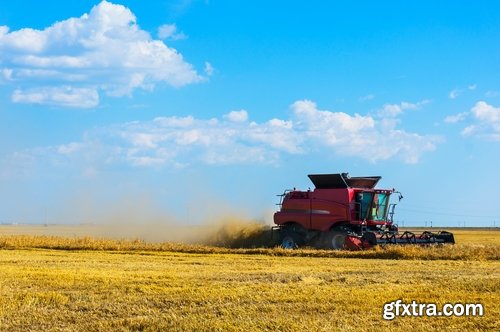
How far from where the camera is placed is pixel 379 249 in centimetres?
2909

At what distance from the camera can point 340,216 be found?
32.5 metres

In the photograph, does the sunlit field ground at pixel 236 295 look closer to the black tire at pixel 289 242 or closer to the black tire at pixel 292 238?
the black tire at pixel 289 242

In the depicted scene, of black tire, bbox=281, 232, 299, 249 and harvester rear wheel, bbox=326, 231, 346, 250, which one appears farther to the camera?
black tire, bbox=281, 232, 299, 249

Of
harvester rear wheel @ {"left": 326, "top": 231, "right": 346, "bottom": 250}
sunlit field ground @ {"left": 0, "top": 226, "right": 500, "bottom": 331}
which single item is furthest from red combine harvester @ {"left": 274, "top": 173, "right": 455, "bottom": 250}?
sunlit field ground @ {"left": 0, "top": 226, "right": 500, "bottom": 331}

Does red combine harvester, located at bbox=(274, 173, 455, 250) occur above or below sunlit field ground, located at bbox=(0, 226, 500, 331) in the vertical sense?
above

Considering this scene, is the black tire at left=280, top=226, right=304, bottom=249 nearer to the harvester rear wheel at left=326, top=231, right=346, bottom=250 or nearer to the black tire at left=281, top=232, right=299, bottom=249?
the black tire at left=281, top=232, right=299, bottom=249

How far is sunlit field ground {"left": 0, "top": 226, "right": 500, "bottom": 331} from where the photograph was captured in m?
11.3

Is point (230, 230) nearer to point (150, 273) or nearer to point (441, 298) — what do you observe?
point (150, 273)

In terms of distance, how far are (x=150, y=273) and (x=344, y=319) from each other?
29.0 ft

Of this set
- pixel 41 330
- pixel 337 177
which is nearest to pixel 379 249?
pixel 337 177

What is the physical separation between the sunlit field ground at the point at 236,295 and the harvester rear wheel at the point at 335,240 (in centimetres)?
892

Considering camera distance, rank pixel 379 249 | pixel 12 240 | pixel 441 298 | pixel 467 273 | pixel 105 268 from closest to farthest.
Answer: pixel 441 298, pixel 467 273, pixel 105 268, pixel 379 249, pixel 12 240

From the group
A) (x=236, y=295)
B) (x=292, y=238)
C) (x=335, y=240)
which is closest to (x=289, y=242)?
(x=292, y=238)

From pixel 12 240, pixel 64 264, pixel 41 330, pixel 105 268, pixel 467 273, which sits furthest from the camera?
pixel 12 240
